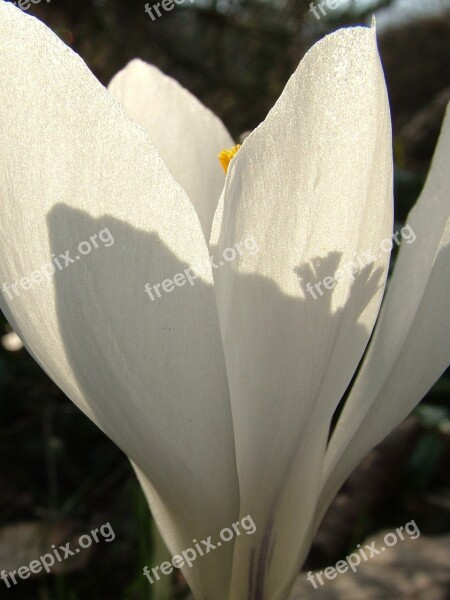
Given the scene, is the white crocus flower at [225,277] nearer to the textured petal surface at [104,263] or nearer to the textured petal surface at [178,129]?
the textured petal surface at [104,263]

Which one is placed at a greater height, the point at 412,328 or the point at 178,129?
the point at 178,129

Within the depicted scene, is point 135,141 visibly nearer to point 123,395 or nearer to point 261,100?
point 123,395

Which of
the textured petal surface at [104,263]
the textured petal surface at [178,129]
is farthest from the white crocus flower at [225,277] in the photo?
the textured petal surface at [178,129]

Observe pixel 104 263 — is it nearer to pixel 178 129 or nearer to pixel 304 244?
pixel 304 244

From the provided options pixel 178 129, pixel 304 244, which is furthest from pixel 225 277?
pixel 178 129

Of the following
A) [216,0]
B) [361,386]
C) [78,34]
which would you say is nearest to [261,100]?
[216,0]

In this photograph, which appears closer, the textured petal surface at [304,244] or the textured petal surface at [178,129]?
the textured petal surface at [304,244]

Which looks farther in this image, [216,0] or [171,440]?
[216,0]
